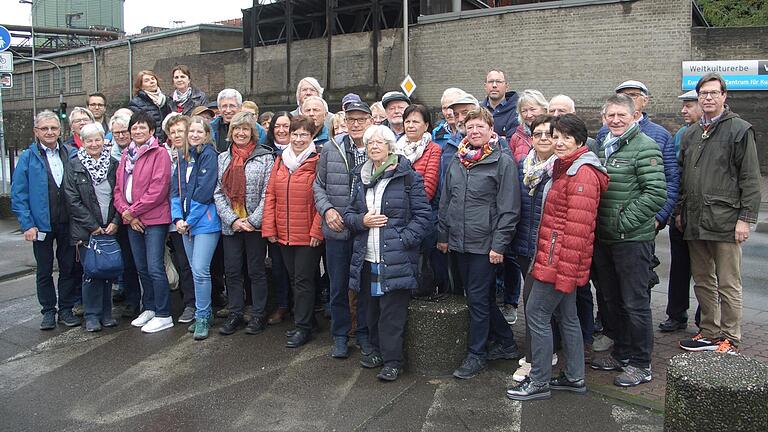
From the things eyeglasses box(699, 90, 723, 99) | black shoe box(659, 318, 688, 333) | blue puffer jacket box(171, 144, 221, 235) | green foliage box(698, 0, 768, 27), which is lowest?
black shoe box(659, 318, 688, 333)

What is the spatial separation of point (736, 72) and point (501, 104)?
1536cm

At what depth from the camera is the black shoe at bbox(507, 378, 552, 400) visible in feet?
15.1

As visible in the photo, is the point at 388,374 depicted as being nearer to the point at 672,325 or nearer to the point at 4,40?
the point at 672,325

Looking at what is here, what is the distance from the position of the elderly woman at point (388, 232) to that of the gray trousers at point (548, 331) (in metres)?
0.95

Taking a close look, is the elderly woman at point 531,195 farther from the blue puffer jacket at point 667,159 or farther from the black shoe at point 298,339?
the black shoe at point 298,339

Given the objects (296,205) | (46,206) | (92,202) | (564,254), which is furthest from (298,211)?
(46,206)

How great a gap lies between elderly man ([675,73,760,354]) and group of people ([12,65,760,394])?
0.6 inches

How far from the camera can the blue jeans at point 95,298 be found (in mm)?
6477

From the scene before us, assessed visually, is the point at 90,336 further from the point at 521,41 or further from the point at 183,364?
the point at 521,41

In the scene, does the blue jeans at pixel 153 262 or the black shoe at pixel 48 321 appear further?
the black shoe at pixel 48 321

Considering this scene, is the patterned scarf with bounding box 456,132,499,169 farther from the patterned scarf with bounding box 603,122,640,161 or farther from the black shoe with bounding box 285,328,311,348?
the black shoe with bounding box 285,328,311,348

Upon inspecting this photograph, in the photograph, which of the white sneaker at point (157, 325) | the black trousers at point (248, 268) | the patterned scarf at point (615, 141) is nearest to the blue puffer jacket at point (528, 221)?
the patterned scarf at point (615, 141)

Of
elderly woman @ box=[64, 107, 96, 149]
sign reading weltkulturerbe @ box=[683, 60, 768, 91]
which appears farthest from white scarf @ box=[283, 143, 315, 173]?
sign reading weltkulturerbe @ box=[683, 60, 768, 91]

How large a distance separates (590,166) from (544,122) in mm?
527
